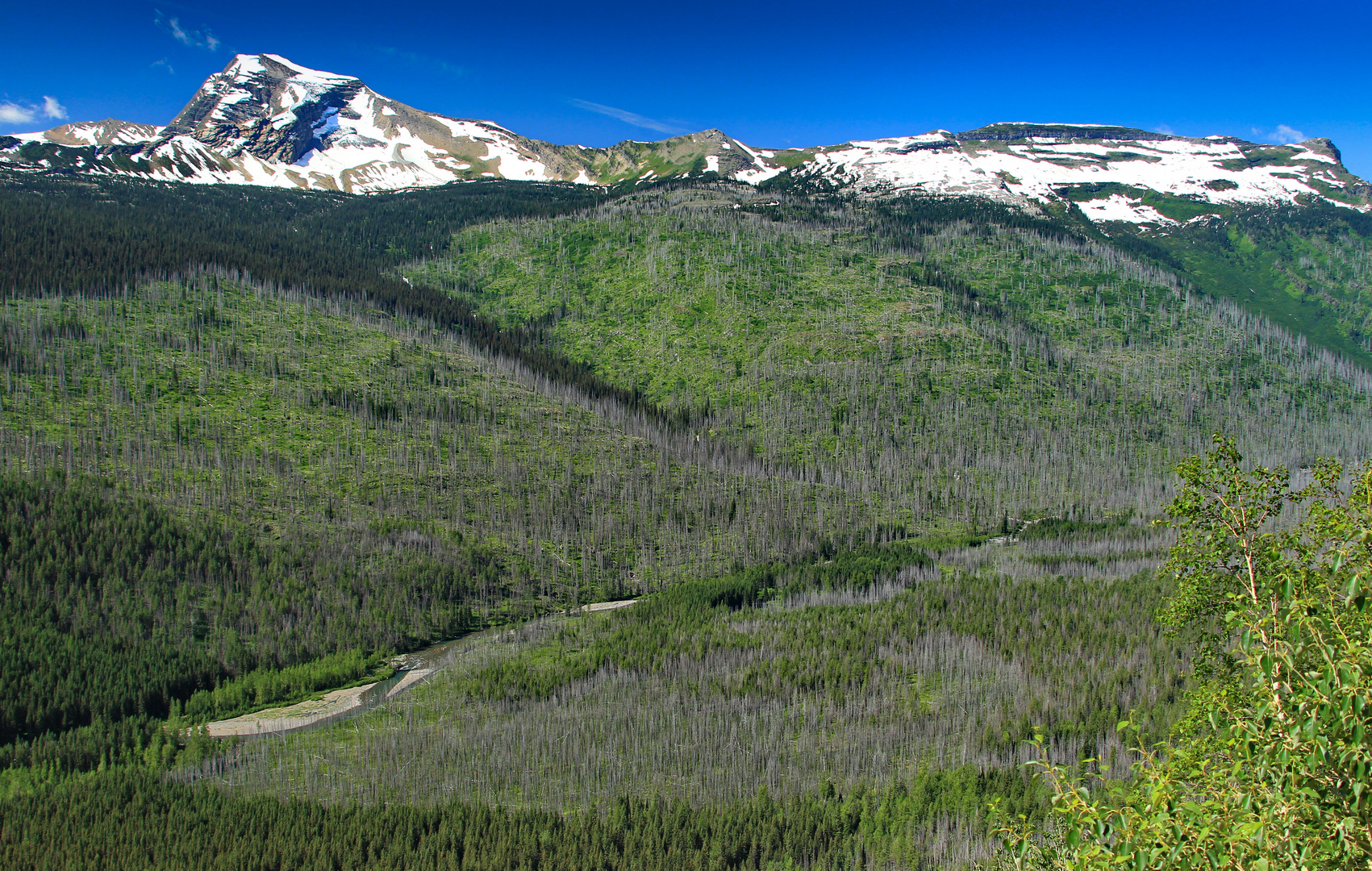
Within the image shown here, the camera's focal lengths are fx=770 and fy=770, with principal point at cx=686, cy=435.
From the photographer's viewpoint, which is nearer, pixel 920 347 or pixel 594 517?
pixel 594 517

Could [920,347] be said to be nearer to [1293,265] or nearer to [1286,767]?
[1286,767]

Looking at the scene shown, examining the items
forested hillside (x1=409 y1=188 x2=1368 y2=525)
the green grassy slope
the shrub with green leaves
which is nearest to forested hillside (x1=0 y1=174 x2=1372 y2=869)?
forested hillside (x1=409 y1=188 x2=1368 y2=525)

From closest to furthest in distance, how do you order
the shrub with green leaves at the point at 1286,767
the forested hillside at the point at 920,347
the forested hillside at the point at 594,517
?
the shrub with green leaves at the point at 1286,767
the forested hillside at the point at 594,517
the forested hillside at the point at 920,347

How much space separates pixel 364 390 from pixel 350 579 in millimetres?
30654

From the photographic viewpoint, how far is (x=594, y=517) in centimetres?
5819

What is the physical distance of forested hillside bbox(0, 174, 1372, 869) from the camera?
24.0 meters

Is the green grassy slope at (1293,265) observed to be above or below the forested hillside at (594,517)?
above

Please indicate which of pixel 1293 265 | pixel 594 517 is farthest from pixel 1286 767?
pixel 1293 265

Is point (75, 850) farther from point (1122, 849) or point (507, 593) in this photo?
point (507, 593)

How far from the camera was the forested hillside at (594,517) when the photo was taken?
78.7ft

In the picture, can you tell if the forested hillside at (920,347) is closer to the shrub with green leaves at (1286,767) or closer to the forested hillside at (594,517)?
the forested hillside at (594,517)

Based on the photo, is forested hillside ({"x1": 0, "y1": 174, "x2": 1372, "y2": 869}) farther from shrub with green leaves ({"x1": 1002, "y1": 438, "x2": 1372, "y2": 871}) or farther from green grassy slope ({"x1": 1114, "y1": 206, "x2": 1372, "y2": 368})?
green grassy slope ({"x1": 1114, "y1": 206, "x2": 1372, "y2": 368})

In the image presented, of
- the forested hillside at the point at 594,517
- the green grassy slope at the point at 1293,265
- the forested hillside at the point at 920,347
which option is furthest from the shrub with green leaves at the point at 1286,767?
the green grassy slope at the point at 1293,265

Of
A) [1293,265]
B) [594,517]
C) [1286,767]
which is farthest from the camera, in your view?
[1293,265]
